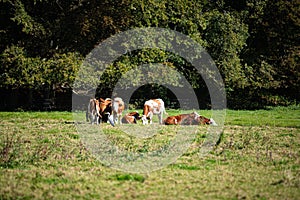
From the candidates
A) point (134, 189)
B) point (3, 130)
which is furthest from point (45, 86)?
point (134, 189)

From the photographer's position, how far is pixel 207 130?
16.8 metres

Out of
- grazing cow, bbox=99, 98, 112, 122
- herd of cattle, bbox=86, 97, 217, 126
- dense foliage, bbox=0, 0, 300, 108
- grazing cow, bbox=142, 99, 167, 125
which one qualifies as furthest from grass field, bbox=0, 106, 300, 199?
dense foliage, bbox=0, 0, 300, 108

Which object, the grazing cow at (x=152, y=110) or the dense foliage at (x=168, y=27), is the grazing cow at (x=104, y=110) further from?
the dense foliage at (x=168, y=27)

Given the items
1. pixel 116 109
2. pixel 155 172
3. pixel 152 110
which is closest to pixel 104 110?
pixel 116 109

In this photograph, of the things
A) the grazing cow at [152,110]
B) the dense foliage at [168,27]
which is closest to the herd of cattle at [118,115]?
the grazing cow at [152,110]

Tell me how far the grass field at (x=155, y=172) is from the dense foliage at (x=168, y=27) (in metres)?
13.7

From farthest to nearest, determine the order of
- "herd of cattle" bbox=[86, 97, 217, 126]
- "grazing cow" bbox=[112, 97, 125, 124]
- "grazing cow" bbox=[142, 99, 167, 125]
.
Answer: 1. "grazing cow" bbox=[142, 99, 167, 125]
2. "grazing cow" bbox=[112, 97, 125, 124]
3. "herd of cattle" bbox=[86, 97, 217, 126]

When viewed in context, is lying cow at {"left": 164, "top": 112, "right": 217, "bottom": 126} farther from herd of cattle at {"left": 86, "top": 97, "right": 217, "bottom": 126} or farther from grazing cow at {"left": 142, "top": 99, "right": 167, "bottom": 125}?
grazing cow at {"left": 142, "top": 99, "right": 167, "bottom": 125}

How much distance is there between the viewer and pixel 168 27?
31688 millimetres

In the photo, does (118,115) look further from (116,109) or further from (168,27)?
(168,27)

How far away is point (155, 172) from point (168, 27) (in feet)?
75.5

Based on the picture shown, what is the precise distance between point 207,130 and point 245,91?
1872 cm

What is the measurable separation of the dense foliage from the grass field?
1369cm

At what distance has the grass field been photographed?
7.88 metres
